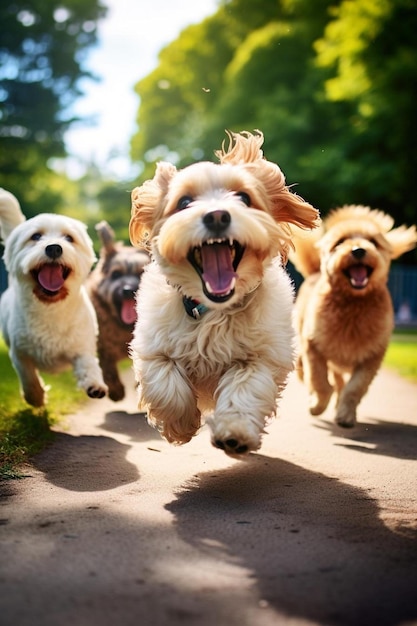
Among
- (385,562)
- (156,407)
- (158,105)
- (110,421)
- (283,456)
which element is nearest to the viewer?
(385,562)

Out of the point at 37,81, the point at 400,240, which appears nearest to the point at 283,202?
the point at 400,240

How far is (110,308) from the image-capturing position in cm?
843

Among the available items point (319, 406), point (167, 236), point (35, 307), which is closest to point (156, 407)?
point (167, 236)

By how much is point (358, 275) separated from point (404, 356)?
29.8 feet

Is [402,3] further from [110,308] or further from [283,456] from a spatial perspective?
[283,456]

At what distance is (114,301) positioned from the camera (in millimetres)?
8281

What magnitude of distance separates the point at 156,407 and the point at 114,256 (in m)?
4.08

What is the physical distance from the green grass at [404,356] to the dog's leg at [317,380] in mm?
4078

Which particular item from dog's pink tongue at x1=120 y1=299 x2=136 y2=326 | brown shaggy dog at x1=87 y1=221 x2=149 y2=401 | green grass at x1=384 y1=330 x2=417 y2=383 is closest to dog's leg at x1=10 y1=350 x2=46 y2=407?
brown shaggy dog at x1=87 y1=221 x2=149 y2=401

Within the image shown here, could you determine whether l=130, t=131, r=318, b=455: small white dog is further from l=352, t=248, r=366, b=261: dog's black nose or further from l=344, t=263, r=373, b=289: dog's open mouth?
l=344, t=263, r=373, b=289: dog's open mouth

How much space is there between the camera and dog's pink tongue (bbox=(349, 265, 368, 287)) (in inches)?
289

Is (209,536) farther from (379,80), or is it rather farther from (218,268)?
(379,80)

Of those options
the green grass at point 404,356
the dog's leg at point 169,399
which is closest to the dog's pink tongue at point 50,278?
the dog's leg at point 169,399

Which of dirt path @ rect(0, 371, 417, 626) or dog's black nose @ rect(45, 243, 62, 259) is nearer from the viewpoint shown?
dirt path @ rect(0, 371, 417, 626)
